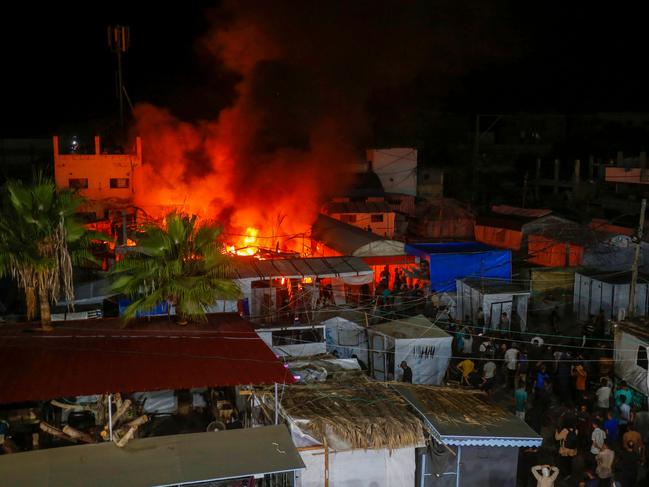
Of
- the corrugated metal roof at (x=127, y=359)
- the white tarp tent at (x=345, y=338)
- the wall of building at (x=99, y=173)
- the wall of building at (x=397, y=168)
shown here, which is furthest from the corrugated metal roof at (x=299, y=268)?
the wall of building at (x=397, y=168)

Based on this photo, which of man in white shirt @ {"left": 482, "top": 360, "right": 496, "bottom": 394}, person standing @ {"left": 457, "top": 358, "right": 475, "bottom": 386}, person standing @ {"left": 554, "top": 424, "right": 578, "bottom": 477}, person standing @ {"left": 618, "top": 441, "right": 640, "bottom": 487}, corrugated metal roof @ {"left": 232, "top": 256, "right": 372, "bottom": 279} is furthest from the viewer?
corrugated metal roof @ {"left": 232, "top": 256, "right": 372, "bottom": 279}

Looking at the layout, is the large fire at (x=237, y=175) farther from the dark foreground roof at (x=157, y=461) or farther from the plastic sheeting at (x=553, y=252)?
the dark foreground roof at (x=157, y=461)

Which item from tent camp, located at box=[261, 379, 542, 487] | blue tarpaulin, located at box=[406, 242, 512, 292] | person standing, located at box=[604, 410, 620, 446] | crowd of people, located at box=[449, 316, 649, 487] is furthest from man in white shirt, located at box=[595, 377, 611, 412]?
blue tarpaulin, located at box=[406, 242, 512, 292]

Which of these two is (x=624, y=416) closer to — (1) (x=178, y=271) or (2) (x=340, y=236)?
(1) (x=178, y=271)

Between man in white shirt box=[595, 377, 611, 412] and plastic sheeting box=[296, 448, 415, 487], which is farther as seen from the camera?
man in white shirt box=[595, 377, 611, 412]

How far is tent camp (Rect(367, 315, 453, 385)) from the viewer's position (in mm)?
14734

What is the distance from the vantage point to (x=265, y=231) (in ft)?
100.0

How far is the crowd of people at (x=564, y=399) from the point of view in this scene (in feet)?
35.2

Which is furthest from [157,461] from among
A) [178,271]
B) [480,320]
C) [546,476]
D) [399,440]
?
[480,320]

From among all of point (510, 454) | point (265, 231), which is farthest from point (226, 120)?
point (510, 454)

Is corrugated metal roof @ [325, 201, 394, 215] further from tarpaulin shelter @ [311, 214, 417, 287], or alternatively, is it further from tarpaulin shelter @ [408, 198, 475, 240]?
tarpaulin shelter @ [311, 214, 417, 287]

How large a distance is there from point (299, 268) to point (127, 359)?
30.4ft

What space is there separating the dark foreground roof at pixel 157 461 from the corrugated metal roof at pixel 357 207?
919 inches

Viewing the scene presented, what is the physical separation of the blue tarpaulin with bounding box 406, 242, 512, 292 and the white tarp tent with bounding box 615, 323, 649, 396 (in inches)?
272
